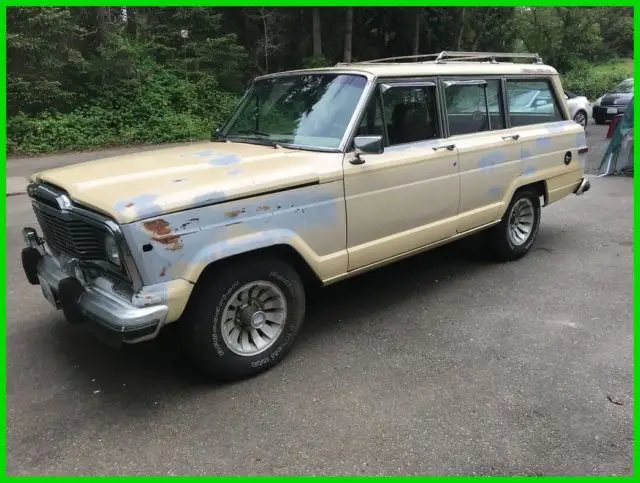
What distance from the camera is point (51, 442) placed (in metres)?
3.07

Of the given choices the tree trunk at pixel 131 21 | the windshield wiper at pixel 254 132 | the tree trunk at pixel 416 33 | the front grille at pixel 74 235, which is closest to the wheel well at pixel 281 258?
the front grille at pixel 74 235

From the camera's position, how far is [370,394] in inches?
137

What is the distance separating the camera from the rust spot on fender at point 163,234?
302 cm

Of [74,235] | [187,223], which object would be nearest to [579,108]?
[187,223]

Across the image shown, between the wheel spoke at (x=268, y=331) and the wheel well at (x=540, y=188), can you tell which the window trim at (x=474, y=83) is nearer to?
the wheel well at (x=540, y=188)

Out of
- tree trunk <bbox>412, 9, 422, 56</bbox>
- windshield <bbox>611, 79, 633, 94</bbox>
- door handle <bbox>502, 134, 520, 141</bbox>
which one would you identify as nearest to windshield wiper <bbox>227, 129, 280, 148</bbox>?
door handle <bbox>502, 134, 520, 141</bbox>

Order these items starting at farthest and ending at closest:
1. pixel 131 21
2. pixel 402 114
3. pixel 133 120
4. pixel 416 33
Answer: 1. pixel 416 33
2. pixel 131 21
3. pixel 133 120
4. pixel 402 114

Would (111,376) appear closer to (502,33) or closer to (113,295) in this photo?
(113,295)

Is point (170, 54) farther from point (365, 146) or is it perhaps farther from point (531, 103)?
point (365, 146)

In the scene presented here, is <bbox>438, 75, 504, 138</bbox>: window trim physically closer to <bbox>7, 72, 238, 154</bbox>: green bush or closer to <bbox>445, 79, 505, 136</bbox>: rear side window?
<bbox>445, 79, 505, 136</bbox>: rear side window

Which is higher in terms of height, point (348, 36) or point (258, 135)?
point (348, 36)

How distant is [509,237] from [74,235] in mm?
4361

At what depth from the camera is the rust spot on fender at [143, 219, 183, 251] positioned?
3018mm

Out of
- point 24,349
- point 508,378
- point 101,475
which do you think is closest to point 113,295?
point 101,475
